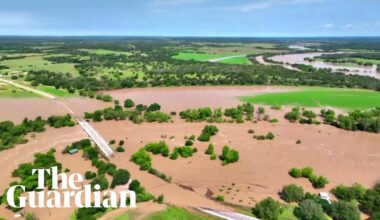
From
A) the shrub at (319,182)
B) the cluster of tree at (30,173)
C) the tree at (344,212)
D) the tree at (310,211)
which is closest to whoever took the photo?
the tree at (310,211)

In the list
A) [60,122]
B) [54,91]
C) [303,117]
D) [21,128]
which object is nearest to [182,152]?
[60,122]

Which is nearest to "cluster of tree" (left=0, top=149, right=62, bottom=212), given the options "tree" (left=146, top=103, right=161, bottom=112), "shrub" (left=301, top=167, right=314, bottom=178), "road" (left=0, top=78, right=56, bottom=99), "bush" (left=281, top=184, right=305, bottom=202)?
"bush" (left=281, top=184, right=305, bottom=202)

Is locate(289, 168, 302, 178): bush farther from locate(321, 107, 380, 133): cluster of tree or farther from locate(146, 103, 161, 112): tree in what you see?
locate(146, 103, 161, 112): tree

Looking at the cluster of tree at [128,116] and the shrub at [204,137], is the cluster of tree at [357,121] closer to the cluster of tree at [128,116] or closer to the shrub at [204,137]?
the shrub at [204,137]

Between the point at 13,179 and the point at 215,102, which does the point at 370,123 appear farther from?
the point at 13,179

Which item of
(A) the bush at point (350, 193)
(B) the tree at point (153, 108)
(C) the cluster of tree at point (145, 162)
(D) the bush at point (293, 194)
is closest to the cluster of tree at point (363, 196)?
(A) the bush at point (350, 193)
